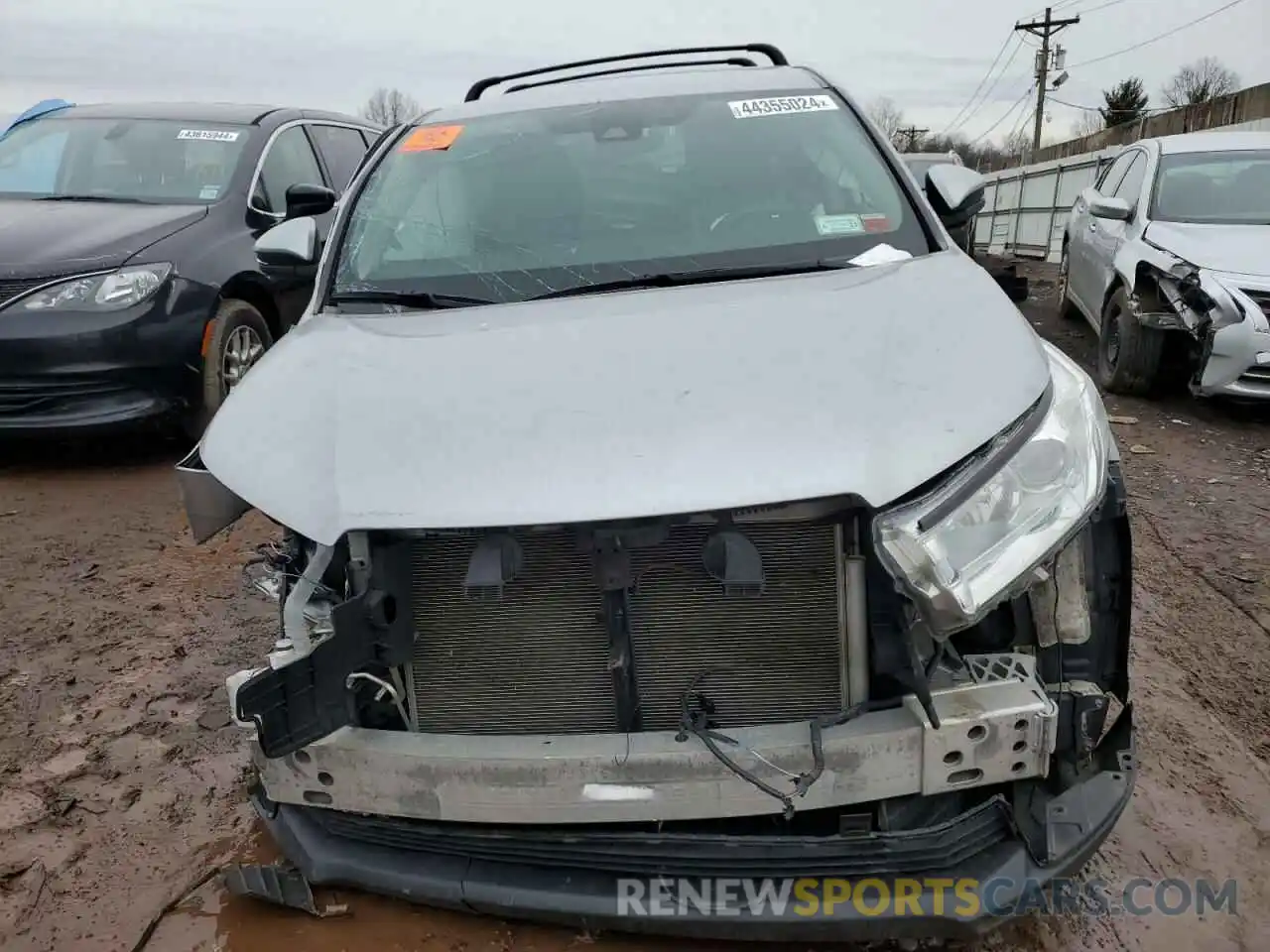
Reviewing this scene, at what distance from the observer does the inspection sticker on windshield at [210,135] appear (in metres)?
5.79

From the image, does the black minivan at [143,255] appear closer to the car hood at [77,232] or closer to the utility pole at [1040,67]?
the car hood at [77,232]

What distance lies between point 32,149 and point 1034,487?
6348mm

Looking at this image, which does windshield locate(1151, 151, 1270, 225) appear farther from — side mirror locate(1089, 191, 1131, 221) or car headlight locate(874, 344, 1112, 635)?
car headlight locate(874, 344, 1112, 635)

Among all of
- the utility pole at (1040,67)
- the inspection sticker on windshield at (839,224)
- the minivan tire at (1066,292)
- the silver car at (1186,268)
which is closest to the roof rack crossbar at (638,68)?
the inspection sticker on windshield at (839,224)

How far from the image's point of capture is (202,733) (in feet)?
9.52

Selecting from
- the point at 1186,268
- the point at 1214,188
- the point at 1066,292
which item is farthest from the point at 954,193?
the point at 1066,292

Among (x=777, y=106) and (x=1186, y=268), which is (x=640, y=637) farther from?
(x=1186, y=268)

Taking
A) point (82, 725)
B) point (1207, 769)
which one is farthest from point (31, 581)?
point (1207, 769)

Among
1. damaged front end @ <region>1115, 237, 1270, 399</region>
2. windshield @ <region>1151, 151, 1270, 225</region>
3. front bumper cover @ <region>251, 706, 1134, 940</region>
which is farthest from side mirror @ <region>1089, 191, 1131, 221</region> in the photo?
front bumper cover @ <region>251, 706, 1134, 940</region>

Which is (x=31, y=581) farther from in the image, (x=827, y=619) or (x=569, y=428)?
(x=827, y=619)

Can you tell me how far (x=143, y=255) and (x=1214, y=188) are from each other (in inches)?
258

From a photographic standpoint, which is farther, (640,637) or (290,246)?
(290,246)

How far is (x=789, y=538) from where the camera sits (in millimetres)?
1852

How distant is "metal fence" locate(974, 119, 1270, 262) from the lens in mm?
14992
